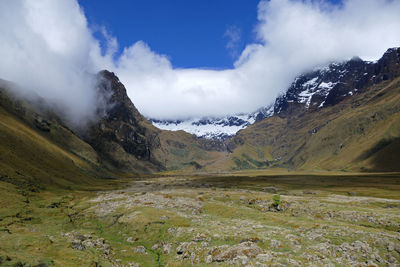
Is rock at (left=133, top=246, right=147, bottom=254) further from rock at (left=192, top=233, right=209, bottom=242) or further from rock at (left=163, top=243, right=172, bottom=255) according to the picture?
rock at (left=192, top=233, right=209, bottom=242)

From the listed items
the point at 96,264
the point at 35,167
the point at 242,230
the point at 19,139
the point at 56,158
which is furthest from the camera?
the point at 56,158

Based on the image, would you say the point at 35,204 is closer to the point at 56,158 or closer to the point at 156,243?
the point at 156,243

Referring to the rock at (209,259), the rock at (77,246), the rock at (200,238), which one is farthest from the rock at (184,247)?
the rock at (77,246)

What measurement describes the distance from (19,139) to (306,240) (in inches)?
6185

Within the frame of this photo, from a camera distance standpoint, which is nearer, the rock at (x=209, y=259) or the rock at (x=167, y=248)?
the rock at (x=209, y=259)

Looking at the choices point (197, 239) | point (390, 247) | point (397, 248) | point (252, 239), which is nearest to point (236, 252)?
point (252, 239)

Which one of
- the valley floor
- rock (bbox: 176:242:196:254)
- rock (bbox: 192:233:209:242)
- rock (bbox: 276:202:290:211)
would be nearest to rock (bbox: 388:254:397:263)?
the valley floor

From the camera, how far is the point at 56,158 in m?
162

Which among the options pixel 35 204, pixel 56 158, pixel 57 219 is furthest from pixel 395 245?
pixel 56 158

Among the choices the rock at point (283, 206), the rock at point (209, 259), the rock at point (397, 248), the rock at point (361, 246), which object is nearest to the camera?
the rock at point (209, 259)

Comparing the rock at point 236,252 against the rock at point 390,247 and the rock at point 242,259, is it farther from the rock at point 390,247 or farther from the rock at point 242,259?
the rock at point 390,247

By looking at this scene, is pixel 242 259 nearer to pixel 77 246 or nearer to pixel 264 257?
pixel 264 257

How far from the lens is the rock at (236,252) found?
1102 inches

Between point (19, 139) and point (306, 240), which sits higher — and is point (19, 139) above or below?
above
